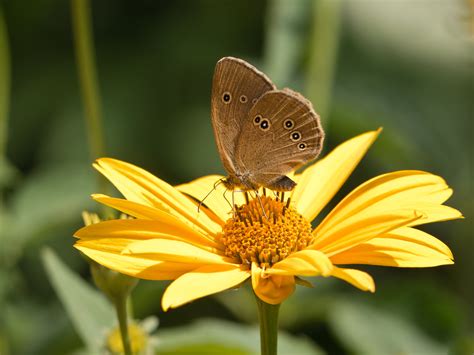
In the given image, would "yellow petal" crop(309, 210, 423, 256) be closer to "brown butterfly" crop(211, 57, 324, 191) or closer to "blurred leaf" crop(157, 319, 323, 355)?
"brown butterfly" crop(211, 57, 324, 191)

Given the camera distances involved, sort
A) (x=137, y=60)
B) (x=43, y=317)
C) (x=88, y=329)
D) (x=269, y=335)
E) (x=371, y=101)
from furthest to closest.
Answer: (x=137, y=60) → (x=371, y=101) → (x=43, y=317) → (x=88, y=329) → (x=269, y=335)

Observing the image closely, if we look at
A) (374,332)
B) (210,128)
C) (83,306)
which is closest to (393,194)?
(83,306)

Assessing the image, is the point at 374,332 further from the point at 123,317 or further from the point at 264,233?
the point at 123,317

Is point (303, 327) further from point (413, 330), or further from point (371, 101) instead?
point (371, 101)

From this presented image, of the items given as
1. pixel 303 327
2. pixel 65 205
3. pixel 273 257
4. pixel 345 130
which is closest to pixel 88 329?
pixel 273 257

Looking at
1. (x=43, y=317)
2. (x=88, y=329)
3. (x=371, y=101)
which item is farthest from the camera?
(x=371, y=101)

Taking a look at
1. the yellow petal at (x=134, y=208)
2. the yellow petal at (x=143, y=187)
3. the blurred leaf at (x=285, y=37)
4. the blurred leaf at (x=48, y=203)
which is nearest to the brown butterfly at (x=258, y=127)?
the yellow petal at (x=143, y=187)

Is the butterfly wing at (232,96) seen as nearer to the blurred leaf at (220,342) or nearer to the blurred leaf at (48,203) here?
the blurred leaf at (220,342)
